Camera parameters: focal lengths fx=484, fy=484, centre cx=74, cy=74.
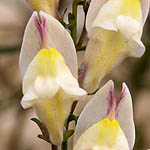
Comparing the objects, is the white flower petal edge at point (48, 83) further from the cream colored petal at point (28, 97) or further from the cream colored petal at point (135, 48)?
the cream colored petal at point (135, 48)

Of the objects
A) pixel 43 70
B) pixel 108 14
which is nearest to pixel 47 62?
pixel 43 70

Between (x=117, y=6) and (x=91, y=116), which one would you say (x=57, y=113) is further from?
(x=117, y=6)

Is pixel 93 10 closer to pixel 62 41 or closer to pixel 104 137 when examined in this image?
pixel 62 41

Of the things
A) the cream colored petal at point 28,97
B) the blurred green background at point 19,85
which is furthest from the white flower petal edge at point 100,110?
the blurred green background at point 19,85

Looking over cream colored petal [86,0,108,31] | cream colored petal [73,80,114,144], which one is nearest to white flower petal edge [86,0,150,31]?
cream colored petal [86,0,108,31]

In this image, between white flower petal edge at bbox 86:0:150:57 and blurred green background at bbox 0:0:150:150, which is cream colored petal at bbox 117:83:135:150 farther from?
blurred green background at bbox 0:0:150:150
